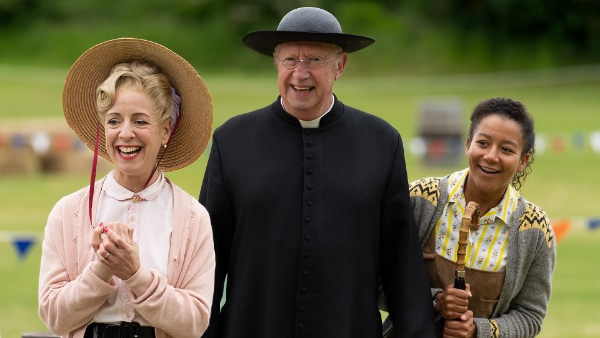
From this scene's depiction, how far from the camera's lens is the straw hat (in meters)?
4.05

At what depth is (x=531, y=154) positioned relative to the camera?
471 centimetres

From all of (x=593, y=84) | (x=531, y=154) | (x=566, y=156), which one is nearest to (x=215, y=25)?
(x=593, y=84)

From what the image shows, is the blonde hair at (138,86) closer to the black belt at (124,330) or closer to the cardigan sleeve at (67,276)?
the cardigan sleeve at (67,276)

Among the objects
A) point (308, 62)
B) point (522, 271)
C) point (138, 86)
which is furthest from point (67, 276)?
point (522, 271)

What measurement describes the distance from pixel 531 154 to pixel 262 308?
1182 millimetres

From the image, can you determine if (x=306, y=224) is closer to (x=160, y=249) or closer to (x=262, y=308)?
(x=262, y=308)

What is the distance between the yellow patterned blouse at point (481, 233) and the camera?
4.58 metres

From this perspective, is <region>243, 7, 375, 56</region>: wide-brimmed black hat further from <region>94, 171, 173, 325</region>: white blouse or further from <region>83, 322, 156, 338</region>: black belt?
<region>83, 322, 156, 338</region>: black belt

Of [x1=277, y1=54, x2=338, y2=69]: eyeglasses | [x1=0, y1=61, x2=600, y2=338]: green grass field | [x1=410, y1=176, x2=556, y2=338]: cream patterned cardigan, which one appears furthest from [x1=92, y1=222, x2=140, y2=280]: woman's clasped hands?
[x1=0, y1=61, x2=600, y2=338]: green grass field

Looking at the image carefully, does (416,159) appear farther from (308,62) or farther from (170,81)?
(170,81)

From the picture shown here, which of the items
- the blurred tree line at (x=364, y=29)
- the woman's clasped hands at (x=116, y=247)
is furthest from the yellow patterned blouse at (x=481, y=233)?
the blurred tree line at (x=364, y=29)

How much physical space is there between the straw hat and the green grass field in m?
5.01

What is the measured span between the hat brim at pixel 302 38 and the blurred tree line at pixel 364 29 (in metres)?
27.8

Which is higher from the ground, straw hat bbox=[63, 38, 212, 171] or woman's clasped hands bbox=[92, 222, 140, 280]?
straw hat bbox=[63, 38, 212, 171]
